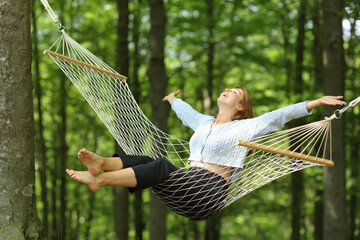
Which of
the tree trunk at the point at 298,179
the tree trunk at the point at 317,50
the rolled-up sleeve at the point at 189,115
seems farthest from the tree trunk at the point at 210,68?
the rolled-up sleeve at the point at 189,115

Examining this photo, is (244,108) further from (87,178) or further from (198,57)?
(198,57)

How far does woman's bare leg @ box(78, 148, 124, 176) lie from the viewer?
2.06 metres

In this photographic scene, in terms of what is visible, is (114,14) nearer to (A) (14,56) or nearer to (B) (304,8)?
(B) (304,8)

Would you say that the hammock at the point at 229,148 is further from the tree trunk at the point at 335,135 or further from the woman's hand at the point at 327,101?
the tree trunk at the point at 335,135

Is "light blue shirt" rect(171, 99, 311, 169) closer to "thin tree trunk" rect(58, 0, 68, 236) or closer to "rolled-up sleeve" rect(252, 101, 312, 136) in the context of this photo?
"rolled-up sleeve" rect(252, 101, 312, 136)

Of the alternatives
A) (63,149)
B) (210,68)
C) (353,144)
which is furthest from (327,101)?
(63,149)

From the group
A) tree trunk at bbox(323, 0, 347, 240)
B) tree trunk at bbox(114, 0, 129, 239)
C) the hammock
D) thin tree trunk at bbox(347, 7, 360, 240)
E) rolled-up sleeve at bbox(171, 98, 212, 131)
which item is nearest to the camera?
the hammock

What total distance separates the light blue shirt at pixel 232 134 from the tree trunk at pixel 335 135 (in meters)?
1.97

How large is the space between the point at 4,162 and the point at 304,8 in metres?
4.37

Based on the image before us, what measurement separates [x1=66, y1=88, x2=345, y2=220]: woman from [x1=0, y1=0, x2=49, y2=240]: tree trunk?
1.39ft

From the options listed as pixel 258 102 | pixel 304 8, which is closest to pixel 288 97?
pixel 258 102

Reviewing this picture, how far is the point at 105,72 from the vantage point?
295 centimetres

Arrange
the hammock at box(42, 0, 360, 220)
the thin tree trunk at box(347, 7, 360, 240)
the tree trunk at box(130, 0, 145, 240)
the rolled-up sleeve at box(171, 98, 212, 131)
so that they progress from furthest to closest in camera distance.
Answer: the tree trunk at box(130, 0, 145, 240), the thin tree trunk at box(347, 7, 360, 240), the rolled-up sleeve at box(171, 98, 212, 131), the hammock at box(42, 0, 360, 220)

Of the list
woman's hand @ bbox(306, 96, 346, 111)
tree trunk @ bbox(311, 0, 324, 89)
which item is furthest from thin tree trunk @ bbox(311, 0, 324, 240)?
woman's hand @ bbox(306, 96, 346, 111)
